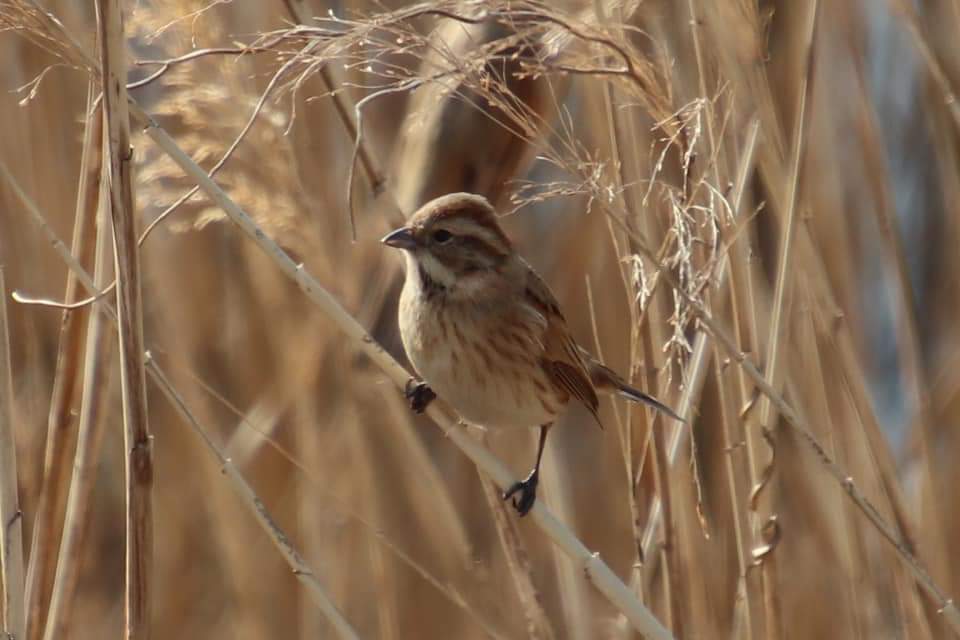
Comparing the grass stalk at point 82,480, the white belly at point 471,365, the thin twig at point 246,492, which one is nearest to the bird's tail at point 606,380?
the white belly at point 471,365

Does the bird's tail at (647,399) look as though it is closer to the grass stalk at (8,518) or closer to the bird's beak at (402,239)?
the bird's beak at (402,239)

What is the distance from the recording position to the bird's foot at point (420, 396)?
9.33 ft

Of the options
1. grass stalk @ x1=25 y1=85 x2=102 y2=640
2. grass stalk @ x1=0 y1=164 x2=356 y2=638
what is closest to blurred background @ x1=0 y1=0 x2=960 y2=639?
grass stalk @ x1=25 y1=85 x2=102 y2=640

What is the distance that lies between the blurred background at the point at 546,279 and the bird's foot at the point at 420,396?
24 centimetres

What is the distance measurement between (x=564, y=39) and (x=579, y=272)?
6.38 ft

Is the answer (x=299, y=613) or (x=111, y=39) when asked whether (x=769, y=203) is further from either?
(x=111, y=39)

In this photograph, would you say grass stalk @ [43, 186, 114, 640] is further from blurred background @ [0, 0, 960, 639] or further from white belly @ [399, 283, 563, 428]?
white belly @ [399, 283, 563, 428]

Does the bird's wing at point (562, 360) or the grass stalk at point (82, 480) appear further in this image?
the bird's wing at point (562, 360)

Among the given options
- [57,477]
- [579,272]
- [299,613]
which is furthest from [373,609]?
[57,477]

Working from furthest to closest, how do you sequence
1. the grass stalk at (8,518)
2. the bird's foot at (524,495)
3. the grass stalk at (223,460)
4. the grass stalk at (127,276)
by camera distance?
the bird's foot at (524,495)
the grass stalk at (223,460)
the grass stalk at (8,518)
the grass stalk at (127,276)

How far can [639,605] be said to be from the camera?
83.4 inches

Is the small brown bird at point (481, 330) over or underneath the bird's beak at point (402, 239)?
underneath

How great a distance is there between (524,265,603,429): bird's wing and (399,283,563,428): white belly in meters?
0.05

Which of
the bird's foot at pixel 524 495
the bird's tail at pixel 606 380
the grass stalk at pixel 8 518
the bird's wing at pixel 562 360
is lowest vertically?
the bird's foot at pixel 524 495
